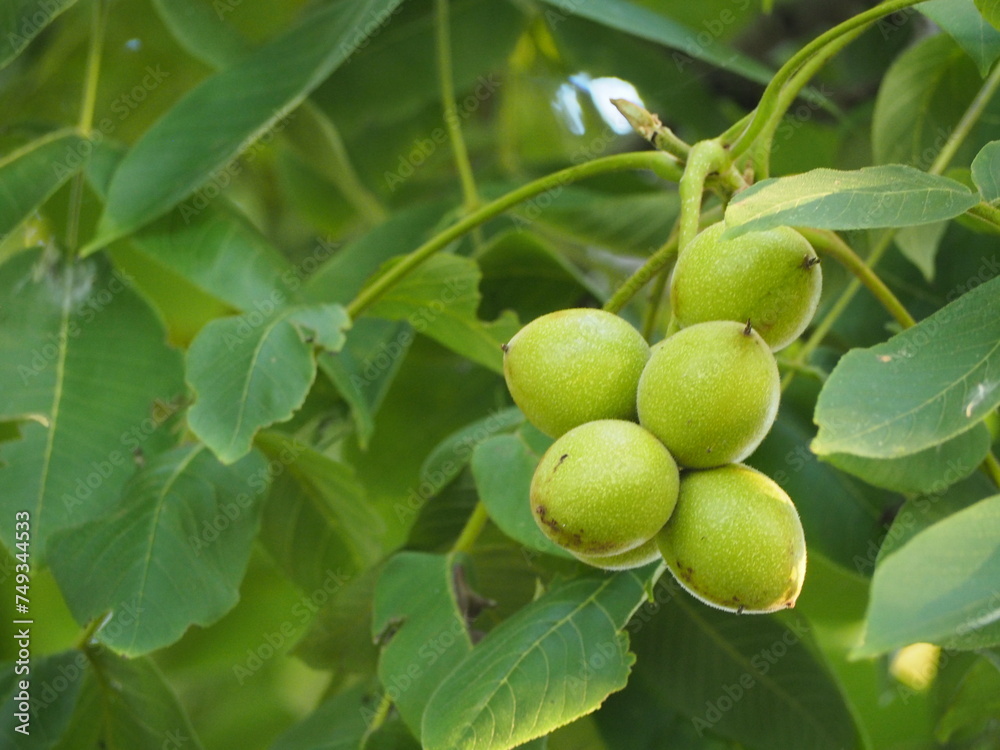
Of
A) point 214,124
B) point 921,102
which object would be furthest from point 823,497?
point 214,124

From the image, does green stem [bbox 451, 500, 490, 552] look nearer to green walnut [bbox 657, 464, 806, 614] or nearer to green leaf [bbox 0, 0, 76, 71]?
green walnut [bbox 657, 464, 806, 614]

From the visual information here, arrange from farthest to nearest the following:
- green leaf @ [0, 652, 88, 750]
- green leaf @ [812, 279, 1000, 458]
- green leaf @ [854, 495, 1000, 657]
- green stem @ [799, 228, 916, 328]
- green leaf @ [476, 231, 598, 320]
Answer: green leaf @ [476, 231, 598, 320]
green leaf @ [0, 652, 88, 750]
green stem @ [799, 228, 916, 328]
green leaf @ [812, 279, 1000, 458]
green leaf @ [854, 495, 1000, 657]

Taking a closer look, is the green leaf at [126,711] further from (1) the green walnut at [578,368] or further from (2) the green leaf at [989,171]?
(2) the green leaf at [989,171]

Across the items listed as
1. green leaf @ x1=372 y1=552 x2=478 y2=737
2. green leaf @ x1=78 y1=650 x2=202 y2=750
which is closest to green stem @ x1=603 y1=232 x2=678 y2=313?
green leaf @ x1=372 y1=552 x2=478 y2=737

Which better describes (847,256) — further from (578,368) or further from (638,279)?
(578,368)

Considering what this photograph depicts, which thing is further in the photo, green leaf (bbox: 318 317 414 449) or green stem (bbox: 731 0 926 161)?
green leaf (bbox: 318 317 414 449)

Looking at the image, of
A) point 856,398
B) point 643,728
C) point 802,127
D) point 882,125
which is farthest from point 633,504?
point 802,127

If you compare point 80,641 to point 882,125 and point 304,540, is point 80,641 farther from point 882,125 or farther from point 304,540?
point 882,125
